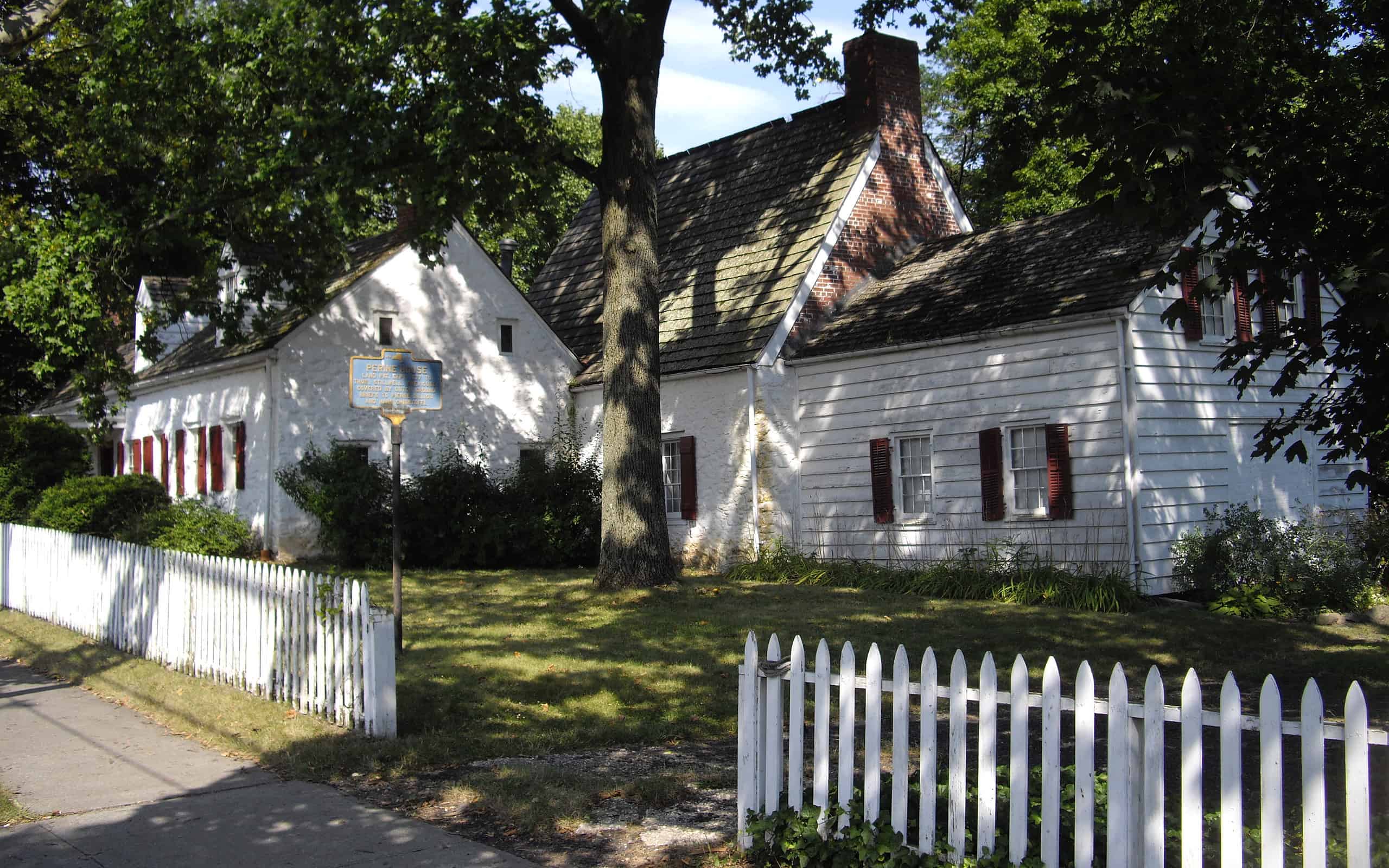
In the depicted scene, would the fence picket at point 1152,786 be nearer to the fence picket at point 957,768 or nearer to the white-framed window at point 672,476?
the fence picket at point 957,768

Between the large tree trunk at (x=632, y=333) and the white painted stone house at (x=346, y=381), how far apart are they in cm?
594

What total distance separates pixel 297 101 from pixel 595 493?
29.2 ft

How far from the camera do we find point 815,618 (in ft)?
46.8

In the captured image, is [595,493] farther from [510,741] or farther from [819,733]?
[819,733]

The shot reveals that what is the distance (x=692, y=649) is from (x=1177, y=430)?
336 inches

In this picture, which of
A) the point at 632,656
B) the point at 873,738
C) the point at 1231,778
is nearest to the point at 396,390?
the point at 632,656

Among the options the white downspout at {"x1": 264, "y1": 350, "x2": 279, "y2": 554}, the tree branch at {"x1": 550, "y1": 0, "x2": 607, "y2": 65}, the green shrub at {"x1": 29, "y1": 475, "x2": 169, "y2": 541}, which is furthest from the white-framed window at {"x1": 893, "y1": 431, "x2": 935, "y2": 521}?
the green shrub at {"x1": 29, "y1": 475, "x2": 169, "y2": 541}

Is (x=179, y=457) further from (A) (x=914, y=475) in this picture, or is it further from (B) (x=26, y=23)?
(B) (x=26, y=23)

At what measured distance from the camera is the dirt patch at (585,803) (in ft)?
20.1

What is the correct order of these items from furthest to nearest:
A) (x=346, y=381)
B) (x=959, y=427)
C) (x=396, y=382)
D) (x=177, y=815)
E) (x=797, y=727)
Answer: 1. (x=346, y=381)
2. (x=959, y=427)
3. (x=396, y=382)
4. (x=177, y=815)
5. (x=797, y=727)

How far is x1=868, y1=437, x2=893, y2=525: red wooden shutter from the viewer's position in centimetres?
1941

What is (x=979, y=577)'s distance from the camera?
17.1 m

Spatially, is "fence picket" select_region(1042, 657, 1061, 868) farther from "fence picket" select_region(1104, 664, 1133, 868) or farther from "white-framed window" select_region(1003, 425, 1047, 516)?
"white-framed window" select_region(1003, 425, 1047, 516)

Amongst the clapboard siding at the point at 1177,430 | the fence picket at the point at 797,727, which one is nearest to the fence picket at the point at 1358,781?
the fence picket at the point at 797,727
